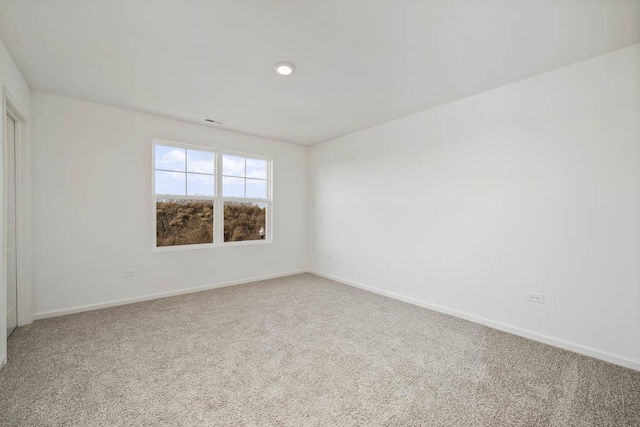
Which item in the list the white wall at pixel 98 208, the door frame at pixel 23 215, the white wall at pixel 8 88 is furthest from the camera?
the white wall at pixel 98 208

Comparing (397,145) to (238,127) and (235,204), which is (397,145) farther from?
(235,204)

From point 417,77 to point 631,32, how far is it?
150cm

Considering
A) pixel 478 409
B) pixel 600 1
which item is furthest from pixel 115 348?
pixel 600 1

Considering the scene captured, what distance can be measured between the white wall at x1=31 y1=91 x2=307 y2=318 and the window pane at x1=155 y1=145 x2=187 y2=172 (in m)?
0.17

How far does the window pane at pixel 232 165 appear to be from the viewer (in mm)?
4633

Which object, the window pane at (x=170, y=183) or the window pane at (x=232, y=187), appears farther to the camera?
the window pane at (x=232, y=187)

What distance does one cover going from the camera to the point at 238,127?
4.41 metres

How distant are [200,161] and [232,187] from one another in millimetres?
633

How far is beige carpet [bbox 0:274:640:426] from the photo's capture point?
1.70 meters

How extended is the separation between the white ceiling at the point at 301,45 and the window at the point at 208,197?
1.03 m

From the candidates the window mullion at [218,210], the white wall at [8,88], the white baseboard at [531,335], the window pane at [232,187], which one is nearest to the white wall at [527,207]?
the white baseboard at [531,335]

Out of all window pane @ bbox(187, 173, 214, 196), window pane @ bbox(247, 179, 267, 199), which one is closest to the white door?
window pane @ bbox(187, 173, 214, 196)

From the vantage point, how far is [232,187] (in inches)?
186

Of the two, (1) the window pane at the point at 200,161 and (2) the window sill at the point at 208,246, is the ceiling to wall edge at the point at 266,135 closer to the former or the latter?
(1) the window pane at the point at 200,161
